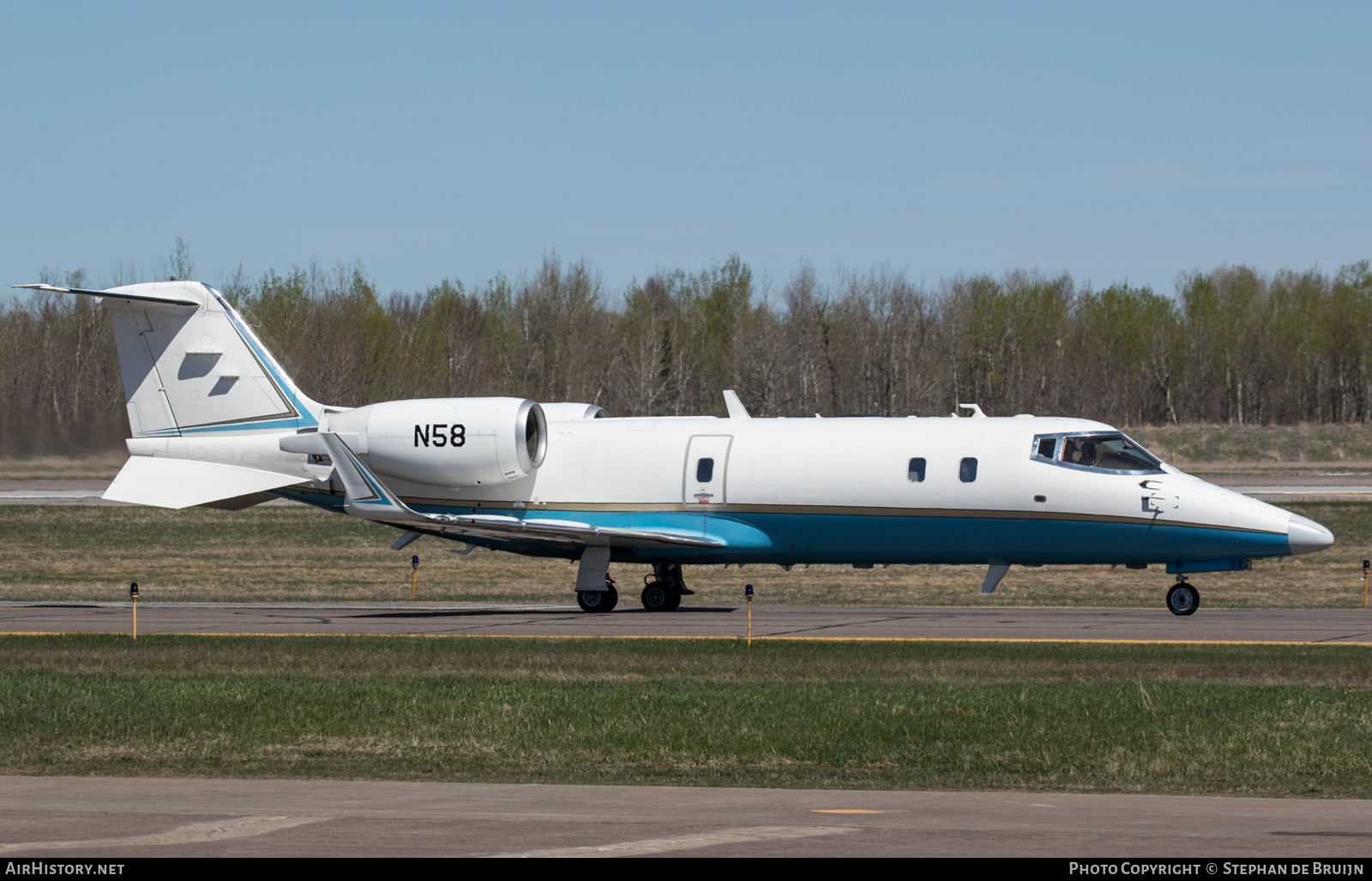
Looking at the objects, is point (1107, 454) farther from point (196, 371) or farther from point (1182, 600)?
point (196, 371)

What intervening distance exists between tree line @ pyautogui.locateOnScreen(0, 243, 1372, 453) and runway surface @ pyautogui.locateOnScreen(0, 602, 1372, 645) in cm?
3617

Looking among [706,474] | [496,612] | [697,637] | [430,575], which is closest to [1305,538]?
[697,637]

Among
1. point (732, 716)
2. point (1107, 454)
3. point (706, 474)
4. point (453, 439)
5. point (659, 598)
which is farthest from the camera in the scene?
point (659, 598)

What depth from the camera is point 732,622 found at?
26.4 meters

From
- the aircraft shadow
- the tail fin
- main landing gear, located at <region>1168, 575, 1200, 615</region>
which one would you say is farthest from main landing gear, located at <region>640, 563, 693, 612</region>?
main landing gear, located at <region>1168, 575, 1200, 615</region>

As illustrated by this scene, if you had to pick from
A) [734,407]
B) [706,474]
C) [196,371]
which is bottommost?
[706,474]

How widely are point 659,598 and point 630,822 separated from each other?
1945 cm

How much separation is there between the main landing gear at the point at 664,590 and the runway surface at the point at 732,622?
33 centimetres

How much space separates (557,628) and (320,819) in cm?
1545

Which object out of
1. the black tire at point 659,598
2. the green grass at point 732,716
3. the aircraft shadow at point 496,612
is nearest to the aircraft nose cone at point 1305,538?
the green grass at point 732,716

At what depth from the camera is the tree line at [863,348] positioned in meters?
93.9

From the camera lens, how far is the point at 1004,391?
351 ft

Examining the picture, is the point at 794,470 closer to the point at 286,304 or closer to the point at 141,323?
the point at 141,323

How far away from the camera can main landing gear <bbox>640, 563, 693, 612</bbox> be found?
29.4 m
